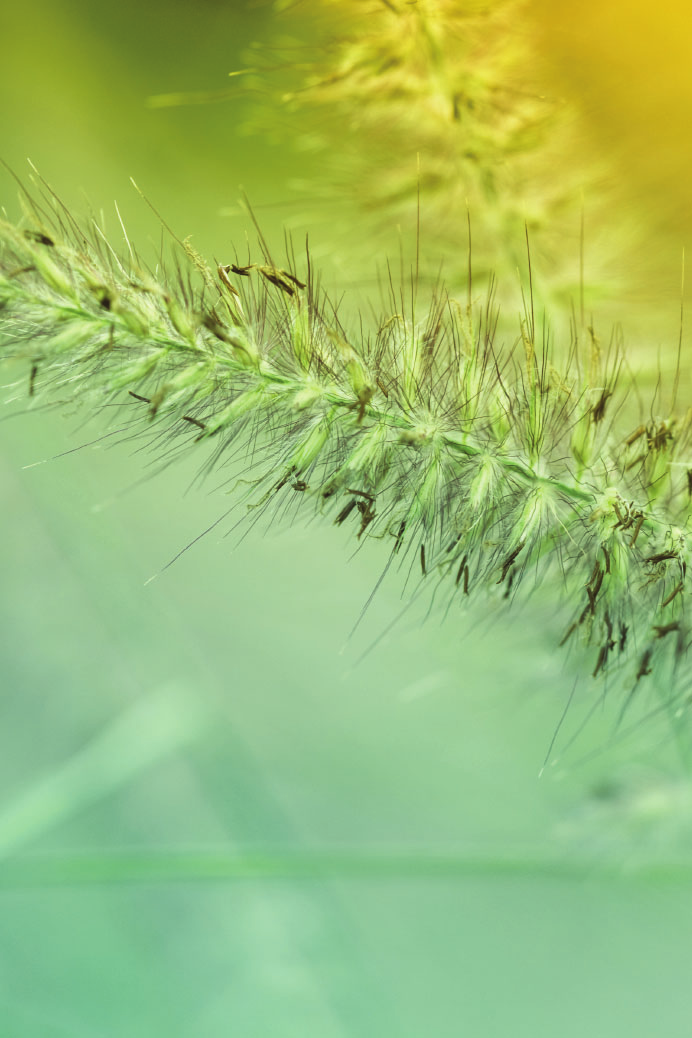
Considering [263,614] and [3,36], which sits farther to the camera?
[3,36]

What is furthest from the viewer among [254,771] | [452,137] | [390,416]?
[254,771]

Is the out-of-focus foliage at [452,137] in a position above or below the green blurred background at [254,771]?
above

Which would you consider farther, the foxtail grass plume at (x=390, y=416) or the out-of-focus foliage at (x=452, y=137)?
the out-of-focus foliage at (x=452, y=137)

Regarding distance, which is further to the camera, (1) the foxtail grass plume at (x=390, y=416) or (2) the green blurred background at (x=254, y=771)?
(2) the green blurred background at (x=254, y=771)

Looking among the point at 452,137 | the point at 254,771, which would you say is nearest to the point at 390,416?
the point at 452,137

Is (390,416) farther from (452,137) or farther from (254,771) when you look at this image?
(254,771)

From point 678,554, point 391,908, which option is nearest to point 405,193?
point 678,554

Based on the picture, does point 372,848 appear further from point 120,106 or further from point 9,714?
point 120,106

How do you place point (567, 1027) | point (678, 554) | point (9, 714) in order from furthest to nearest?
point (9, 714), point (567, 1027), point (678, 554)
